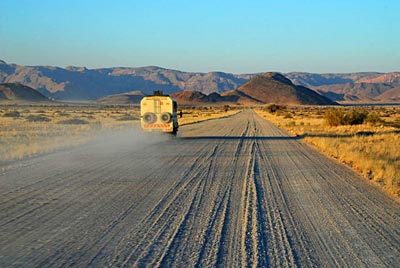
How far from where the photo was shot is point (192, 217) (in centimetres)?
895

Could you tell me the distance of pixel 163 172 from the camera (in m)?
14.8

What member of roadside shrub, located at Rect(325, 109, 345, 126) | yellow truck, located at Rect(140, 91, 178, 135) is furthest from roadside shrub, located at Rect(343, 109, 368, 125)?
yellow truck, located at Rect(140, 91, 178, 135)

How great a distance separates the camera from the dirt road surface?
6.63 metres

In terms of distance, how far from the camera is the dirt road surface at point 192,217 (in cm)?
663

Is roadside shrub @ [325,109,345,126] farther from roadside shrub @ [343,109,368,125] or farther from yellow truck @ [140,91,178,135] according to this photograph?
yellow truck @ [140,91,178,135]

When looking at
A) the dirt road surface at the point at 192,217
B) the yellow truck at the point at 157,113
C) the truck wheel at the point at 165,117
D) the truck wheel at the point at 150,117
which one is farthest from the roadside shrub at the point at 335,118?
the dirt road surface at the point at 192,217

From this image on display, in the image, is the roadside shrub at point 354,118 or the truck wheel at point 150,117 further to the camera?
the roadside shrub at point 354,118

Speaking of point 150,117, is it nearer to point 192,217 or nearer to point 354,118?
point 192,217

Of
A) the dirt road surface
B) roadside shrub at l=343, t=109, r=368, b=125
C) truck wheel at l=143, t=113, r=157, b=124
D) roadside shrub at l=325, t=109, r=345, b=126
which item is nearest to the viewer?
the dirt road surface

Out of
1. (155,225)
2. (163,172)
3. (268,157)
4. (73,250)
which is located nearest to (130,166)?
(163,172)

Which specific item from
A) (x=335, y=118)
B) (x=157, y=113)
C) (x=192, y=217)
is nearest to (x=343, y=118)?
(x=335, y=118)

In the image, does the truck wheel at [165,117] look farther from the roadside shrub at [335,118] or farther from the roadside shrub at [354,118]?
the roadside shrub at [354,118]

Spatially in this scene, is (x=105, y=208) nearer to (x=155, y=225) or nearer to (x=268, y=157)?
(x=155, y=225)

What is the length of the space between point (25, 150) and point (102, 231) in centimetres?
1443
